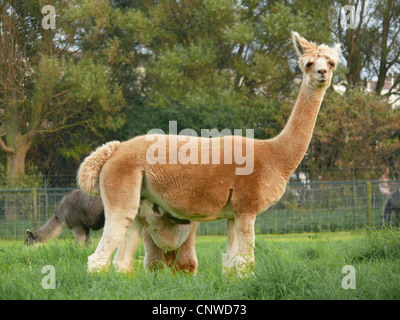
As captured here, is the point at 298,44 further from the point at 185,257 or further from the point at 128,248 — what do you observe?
the point at 128,248

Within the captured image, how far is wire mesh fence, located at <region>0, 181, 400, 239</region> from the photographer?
14555mm

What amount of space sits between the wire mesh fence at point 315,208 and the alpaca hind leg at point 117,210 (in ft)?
31.4

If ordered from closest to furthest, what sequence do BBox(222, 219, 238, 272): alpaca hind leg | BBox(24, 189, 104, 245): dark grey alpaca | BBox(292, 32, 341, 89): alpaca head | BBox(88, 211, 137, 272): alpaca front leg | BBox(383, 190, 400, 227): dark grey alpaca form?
BBox(88, 211, 137, 272): alpaca front leg → BBox(292, 32, 341, 89): alpaca head → BBox(222, 219, 238, 272): alpaca hind leg → BBox(24, 189, 104, 245): dark grey alpaca → BBox(383, 190, 400, 227): dark grey alpaca

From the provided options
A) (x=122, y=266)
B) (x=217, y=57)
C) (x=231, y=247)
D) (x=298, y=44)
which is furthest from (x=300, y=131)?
(x=217, y=57)

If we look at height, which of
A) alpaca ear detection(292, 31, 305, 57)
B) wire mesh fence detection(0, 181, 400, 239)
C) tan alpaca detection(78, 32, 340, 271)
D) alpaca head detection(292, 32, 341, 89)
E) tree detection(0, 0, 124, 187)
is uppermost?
tree detection(0, 0, 124, 187)

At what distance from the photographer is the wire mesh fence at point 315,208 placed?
14555mm

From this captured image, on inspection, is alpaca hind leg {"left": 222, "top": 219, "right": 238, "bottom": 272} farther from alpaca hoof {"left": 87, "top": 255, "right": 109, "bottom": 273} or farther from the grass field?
alpaca hoof {"left": 87, "top": 255, "right": 109, "bottom": 273}

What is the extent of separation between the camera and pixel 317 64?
533 cm

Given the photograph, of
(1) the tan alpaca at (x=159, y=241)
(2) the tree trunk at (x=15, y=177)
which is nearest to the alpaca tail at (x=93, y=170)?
(1) the tan alpaca at (x=159, y=241)

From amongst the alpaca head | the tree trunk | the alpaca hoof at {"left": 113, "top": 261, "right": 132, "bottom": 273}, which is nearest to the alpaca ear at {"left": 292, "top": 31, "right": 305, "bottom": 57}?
the alpaca head

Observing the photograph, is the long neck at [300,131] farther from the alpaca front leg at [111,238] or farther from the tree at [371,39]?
the tree at [371,39]
